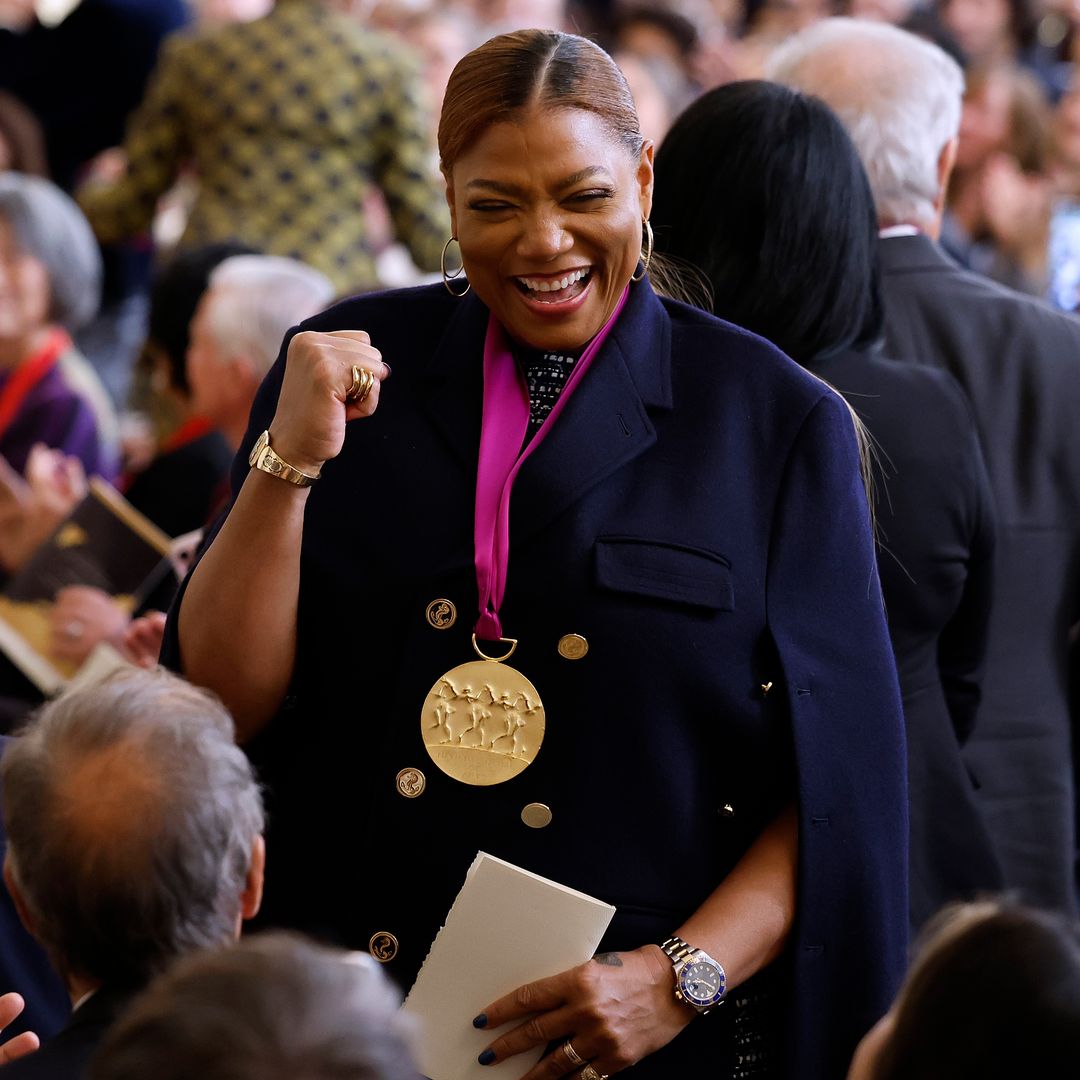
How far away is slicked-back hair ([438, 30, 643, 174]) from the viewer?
2.04 meters

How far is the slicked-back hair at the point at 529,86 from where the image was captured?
204 centimetres

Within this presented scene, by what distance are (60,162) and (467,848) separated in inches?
282

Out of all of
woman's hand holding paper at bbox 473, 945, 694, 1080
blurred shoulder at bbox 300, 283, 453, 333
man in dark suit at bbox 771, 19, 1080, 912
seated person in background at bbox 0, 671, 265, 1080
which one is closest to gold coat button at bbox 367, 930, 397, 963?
woman's hand holding paper at bbox 473, 945, 694, 1080

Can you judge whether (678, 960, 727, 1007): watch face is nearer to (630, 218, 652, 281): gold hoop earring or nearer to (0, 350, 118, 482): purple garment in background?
(630, 218, 652, 281): gold hoop earring

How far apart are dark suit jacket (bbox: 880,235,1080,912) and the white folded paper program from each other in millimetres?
1211

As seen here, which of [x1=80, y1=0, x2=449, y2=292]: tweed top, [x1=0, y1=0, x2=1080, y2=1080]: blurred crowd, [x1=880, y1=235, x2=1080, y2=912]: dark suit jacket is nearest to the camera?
[x1=0, y1=0, x2=1080, y2=1080]: blurred crowd

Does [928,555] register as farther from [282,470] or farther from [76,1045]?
[76,1045]

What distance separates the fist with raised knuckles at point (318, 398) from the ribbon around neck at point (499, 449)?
16 centimetres

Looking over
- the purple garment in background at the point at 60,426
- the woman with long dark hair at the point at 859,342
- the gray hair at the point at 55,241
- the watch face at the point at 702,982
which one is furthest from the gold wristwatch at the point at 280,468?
the gray hair at the point at 55,241

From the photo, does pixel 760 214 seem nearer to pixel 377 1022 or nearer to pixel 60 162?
pixel 377 1022

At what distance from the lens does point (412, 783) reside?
Result: 210cm

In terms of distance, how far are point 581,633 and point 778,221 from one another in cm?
81

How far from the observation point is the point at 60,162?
855cm

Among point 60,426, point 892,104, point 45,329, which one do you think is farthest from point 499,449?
point 45,329
